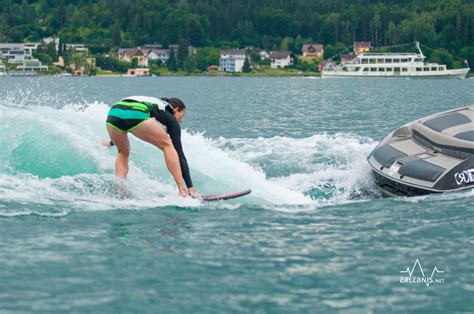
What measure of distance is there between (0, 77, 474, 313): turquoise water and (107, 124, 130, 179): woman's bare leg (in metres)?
0.18

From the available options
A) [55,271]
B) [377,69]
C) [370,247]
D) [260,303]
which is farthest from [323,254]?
[377,69]

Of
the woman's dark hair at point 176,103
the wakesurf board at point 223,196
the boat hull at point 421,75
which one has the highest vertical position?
the woman's dark hair at point 176,103

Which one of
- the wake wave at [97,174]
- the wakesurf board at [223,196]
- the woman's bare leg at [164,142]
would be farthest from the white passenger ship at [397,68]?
the woman's bare leg at [164,142]

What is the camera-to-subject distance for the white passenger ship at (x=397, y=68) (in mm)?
175125

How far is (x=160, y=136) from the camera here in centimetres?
1534

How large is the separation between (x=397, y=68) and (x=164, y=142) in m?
166

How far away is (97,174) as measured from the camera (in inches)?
630

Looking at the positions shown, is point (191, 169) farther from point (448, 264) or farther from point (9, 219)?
point (448, 264)

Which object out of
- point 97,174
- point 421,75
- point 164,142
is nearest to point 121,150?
point 97,174

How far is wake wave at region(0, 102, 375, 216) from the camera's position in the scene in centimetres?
1518

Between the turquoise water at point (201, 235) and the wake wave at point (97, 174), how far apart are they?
3 centimetres

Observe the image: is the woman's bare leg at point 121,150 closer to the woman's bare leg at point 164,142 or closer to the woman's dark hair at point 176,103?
the woman's bare leg at point 164,142

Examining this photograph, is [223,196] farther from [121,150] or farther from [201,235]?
[201,235]

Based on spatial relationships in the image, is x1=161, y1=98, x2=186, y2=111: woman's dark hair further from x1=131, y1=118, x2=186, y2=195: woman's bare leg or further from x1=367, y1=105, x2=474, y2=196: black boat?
x1=367, y1=105, x2=474, y2=196: black boat
